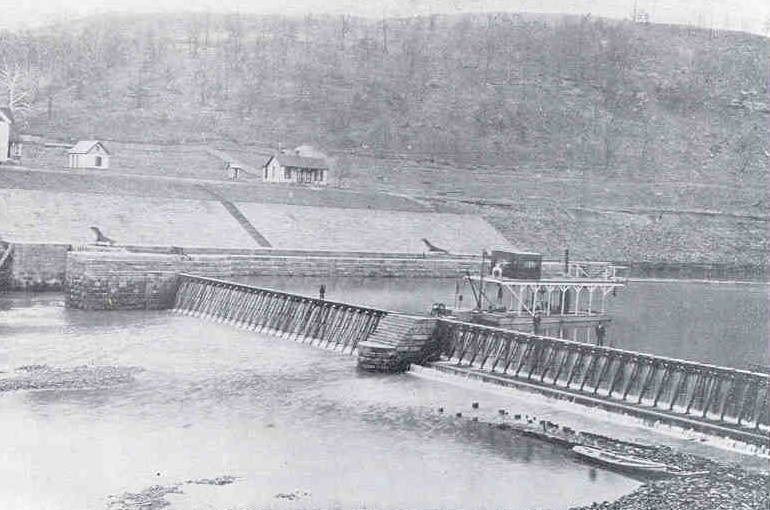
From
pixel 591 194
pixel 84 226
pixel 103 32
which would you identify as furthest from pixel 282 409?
pixel 103 32

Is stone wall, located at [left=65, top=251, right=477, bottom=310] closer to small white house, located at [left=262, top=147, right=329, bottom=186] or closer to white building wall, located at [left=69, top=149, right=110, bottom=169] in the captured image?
white building wall, located at [left=69, top=149, right=110, bottom=169]

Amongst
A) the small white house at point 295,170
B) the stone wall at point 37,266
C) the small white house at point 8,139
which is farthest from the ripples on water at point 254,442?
the small white house at point 295,170

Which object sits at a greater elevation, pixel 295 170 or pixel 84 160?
pixel 84 160

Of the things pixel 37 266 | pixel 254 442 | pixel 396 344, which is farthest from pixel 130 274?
pixel 254 442

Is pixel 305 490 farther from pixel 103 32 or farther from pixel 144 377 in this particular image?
pixel 103 32

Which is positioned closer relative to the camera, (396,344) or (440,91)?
(396,344)

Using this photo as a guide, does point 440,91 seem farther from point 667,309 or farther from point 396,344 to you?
point 396,344

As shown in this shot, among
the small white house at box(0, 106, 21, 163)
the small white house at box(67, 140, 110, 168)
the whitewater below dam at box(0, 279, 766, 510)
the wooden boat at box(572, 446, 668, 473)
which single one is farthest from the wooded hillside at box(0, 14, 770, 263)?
the wooden boat at box(572, 446, 668, 473)
